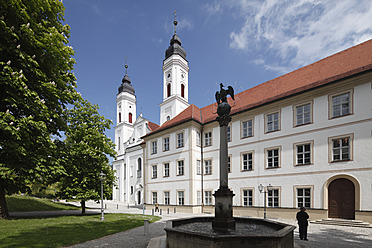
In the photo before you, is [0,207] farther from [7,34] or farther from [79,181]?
[7,34]

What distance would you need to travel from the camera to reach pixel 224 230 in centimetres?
744

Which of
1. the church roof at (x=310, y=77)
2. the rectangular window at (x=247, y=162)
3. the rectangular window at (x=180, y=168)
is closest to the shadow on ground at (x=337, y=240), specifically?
the rectangular window at (x=247, y=162)

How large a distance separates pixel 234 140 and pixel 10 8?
766 inches

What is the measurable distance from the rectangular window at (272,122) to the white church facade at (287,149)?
0.30ft

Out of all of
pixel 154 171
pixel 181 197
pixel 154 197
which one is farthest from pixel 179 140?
pixel 154 197

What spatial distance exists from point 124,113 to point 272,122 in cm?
3870

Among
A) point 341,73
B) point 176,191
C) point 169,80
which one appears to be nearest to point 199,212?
point 176,191

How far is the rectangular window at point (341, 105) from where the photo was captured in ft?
51.1

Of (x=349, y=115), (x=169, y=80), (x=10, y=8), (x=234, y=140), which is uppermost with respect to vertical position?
(x=169, y=80)

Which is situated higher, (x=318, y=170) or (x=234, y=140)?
(x=234, y=140)

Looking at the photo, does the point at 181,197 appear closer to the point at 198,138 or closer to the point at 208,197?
the point at 208,197

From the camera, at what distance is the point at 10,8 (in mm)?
11086

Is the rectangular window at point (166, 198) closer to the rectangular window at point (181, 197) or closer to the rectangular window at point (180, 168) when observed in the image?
the rectangular window at point (181, 197)

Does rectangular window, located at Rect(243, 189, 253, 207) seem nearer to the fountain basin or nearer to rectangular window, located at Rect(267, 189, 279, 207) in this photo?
rectangular window, located at Rect(267, 189, 279, 207)
